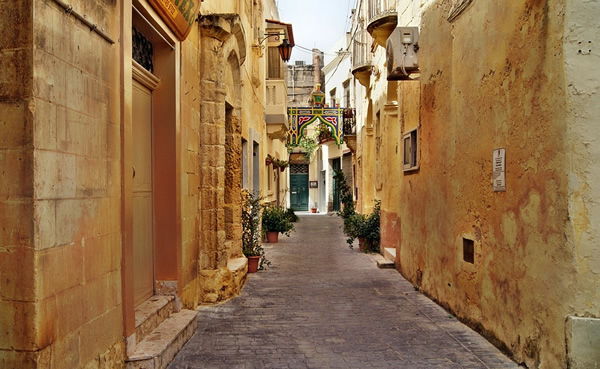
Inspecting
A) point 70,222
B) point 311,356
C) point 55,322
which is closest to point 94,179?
point 70,222

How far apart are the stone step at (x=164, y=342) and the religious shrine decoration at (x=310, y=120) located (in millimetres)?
14405

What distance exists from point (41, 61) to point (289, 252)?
9017mm

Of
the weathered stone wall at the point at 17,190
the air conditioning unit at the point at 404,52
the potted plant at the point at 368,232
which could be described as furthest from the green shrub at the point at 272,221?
the weathered stone wall at the point at 17,190

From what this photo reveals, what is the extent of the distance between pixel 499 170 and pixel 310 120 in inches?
610

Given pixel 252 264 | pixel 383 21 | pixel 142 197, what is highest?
pixel 383 21

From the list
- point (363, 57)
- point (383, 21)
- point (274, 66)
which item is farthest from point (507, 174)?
point (274, 66)

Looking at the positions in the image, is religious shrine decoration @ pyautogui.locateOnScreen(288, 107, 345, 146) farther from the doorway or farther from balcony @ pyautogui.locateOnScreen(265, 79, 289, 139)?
the doorway

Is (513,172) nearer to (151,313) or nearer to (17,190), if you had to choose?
(151,313)

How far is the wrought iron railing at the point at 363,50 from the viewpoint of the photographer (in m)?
13.1

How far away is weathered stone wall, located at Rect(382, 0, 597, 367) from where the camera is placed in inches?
131

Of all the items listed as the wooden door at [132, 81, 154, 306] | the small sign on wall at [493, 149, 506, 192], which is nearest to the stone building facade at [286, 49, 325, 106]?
the wooden door at [132, 81, 154, 306]

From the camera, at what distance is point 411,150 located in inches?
287

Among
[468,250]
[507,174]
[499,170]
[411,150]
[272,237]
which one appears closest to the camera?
[507,174]

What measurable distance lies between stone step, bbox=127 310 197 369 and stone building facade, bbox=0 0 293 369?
3 centimetres
